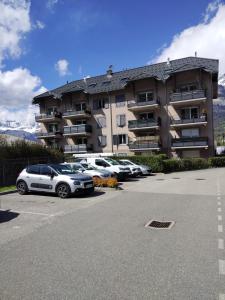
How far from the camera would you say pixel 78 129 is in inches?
1826

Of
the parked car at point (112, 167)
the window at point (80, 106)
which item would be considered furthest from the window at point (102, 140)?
the parked car at point (112, 167)

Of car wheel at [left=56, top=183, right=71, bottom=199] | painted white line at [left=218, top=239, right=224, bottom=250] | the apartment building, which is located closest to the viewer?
painted white line at [left=218, top=239, right=224, bottom=250]

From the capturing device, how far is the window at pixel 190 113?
1572 inches

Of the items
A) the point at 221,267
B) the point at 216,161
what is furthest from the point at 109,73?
the point at 221,267

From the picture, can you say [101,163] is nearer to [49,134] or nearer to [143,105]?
[143,105]

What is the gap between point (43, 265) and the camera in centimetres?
558

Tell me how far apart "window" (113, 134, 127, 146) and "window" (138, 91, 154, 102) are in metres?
5.73

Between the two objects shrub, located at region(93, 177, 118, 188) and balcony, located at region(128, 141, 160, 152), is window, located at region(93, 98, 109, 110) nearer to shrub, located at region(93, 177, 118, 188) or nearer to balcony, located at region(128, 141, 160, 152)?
balcony, located at region(128, 141, 160, 152)

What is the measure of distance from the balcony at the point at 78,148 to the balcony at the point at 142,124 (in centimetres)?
735

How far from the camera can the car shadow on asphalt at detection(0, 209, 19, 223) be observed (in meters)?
9.81

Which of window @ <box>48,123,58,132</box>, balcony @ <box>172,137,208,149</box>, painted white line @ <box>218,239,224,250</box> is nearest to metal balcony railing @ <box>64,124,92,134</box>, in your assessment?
window @ <box>48,123,58,132</box>

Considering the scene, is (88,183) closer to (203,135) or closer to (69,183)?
(69,183)

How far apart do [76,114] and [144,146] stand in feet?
40.7

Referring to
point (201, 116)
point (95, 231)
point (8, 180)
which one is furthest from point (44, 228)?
point (201, 116)
